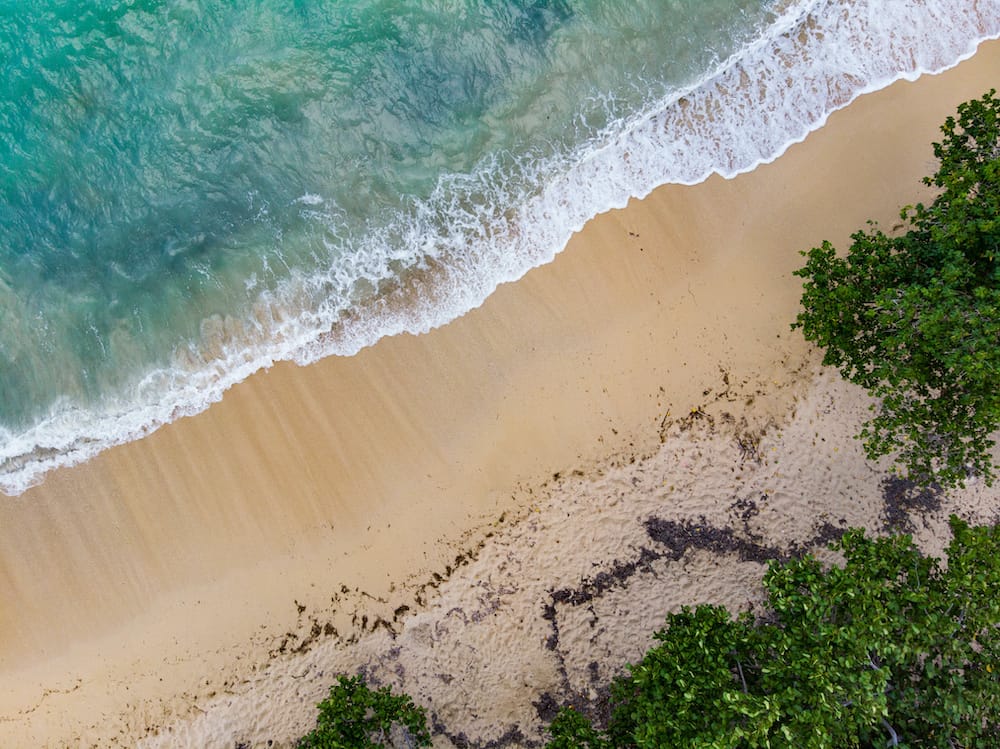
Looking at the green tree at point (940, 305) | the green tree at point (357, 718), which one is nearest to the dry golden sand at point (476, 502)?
the green tree at point (357, 718)

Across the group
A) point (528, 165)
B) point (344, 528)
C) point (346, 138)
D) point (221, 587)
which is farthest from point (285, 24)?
point (221, 587)

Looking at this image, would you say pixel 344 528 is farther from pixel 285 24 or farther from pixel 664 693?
pixel 285 24

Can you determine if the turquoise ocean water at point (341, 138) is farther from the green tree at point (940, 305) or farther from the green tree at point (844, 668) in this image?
the green tree at point (844, 668)

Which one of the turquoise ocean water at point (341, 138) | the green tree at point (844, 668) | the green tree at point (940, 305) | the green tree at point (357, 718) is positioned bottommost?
the green tree at point (844, 668)

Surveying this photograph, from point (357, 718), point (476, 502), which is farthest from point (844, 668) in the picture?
point (357, 718)

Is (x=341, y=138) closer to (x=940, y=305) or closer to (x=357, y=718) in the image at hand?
(x=357, y=718)

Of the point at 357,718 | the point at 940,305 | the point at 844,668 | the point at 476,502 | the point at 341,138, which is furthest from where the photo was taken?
the point at 341,138
